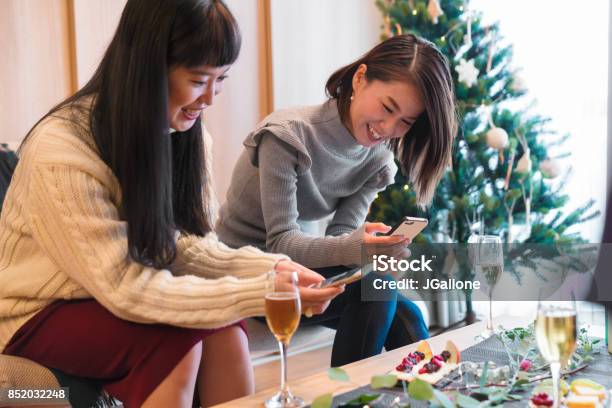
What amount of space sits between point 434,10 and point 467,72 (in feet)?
1.16

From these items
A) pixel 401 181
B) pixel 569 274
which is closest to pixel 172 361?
pixel 401 181

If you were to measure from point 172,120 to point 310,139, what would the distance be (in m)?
0.62

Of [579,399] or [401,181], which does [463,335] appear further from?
[401,181]

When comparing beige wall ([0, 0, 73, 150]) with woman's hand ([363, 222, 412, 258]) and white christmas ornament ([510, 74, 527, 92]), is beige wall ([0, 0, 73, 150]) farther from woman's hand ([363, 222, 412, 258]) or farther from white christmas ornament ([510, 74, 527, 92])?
white christmas ornament ([510, 74, 527, 92])

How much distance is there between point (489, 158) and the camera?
3.15 metres

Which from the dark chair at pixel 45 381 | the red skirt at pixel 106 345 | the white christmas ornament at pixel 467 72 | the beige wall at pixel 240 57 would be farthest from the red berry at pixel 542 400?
the white christmas ornament at pixel 467 72

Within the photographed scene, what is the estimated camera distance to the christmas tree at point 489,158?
3.10 m

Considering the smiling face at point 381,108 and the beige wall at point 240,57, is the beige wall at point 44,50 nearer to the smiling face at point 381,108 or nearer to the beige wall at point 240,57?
the beige wall at point 240,57

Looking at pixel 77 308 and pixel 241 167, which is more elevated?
pixel 241 167

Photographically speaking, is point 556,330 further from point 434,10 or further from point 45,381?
point 434,10

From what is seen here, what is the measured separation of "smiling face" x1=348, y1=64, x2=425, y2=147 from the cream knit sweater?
759mm

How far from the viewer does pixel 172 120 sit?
1413 millimetres

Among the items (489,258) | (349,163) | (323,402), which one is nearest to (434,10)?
(349,163)

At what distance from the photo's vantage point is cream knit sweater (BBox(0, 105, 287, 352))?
4.09 feet
